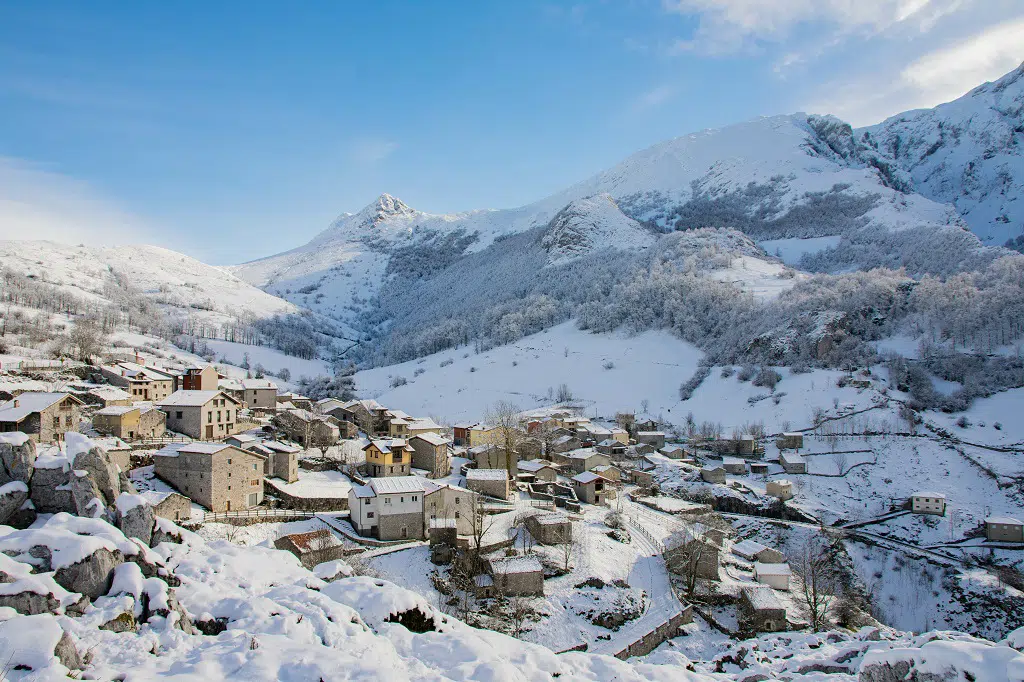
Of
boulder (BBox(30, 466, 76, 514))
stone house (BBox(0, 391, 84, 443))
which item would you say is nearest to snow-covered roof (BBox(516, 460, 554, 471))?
stone house (BBox(0, 391, 84, 443))

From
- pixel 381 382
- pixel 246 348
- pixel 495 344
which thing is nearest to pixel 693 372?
pixel 495 344

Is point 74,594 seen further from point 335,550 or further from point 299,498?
point 299,498

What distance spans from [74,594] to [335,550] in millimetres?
14154

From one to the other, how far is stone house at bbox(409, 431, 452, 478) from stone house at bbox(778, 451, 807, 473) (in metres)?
32.3

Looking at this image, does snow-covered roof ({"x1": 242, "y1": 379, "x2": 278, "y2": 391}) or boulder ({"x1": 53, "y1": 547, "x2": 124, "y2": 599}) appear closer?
boulder ({"x1": 53, "y1": 547, "x2": 124, "y2": 599})

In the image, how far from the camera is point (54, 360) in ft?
197

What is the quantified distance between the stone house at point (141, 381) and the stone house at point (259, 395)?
20.3 feet

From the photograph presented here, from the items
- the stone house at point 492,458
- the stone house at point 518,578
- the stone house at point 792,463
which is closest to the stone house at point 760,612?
the stone house at point 518,578

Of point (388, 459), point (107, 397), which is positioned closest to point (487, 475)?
point (388, 459)

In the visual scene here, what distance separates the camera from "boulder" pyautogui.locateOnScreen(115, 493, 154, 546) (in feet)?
50.7

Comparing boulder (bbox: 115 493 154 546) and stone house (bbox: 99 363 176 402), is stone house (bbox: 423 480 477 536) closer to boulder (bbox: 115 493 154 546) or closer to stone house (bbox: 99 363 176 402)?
boulder (bbox: 115 493 154 546)

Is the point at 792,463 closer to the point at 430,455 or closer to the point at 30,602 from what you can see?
the point at 430,455

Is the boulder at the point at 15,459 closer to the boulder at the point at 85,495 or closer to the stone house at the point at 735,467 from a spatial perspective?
the boulder at the point at 85,495

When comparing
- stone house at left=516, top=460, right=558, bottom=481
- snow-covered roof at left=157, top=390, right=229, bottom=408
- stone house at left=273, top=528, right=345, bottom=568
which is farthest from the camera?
stone house at left=516, top=460, right=558, bottom=481
